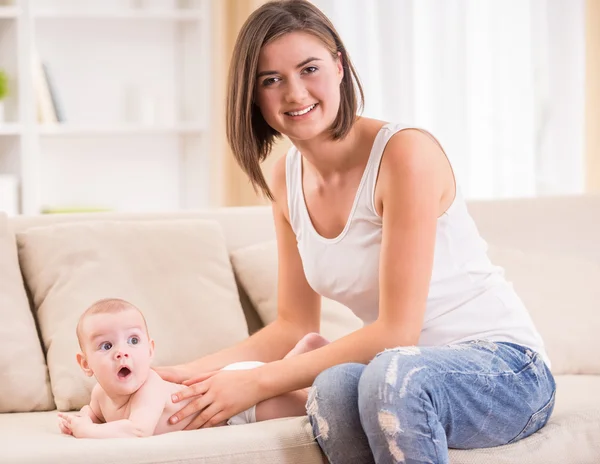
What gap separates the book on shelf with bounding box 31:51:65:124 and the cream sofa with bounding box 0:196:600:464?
6.74 feet

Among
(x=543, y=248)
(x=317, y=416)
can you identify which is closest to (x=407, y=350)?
(x=317, y=416)

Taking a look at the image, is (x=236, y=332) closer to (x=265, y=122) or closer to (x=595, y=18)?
(x=265, y=122)

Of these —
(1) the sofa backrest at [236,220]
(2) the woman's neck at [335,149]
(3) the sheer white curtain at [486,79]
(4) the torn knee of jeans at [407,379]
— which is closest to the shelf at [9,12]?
(3) the sheer white curtain at [486,79]

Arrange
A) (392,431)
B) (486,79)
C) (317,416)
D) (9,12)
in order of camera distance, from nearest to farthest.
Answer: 1. (392,431)
2. (317,416)
3. (486,79)
4. (9,12)

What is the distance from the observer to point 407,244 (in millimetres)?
1566

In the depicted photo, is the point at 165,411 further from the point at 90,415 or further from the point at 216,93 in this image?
the point at 216,93

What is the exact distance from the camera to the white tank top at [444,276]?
166cm

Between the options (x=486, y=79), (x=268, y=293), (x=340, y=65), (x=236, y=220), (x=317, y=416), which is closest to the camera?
(x=317, y=416)

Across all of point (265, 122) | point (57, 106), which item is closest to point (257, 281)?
point (265, 122)

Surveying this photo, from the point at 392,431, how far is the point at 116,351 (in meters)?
0.51

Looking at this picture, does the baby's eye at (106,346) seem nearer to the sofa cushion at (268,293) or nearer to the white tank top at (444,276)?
the white tank top at (444,276)

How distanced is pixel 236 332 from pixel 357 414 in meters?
0.68

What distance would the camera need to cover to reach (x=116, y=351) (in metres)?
1.60

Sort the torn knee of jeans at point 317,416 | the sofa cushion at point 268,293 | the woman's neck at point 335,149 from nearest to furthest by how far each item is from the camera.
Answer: the torn knee of jeans at point 317,416
the woman's neck at point 335,149
the sofa cushion at point 268,293
